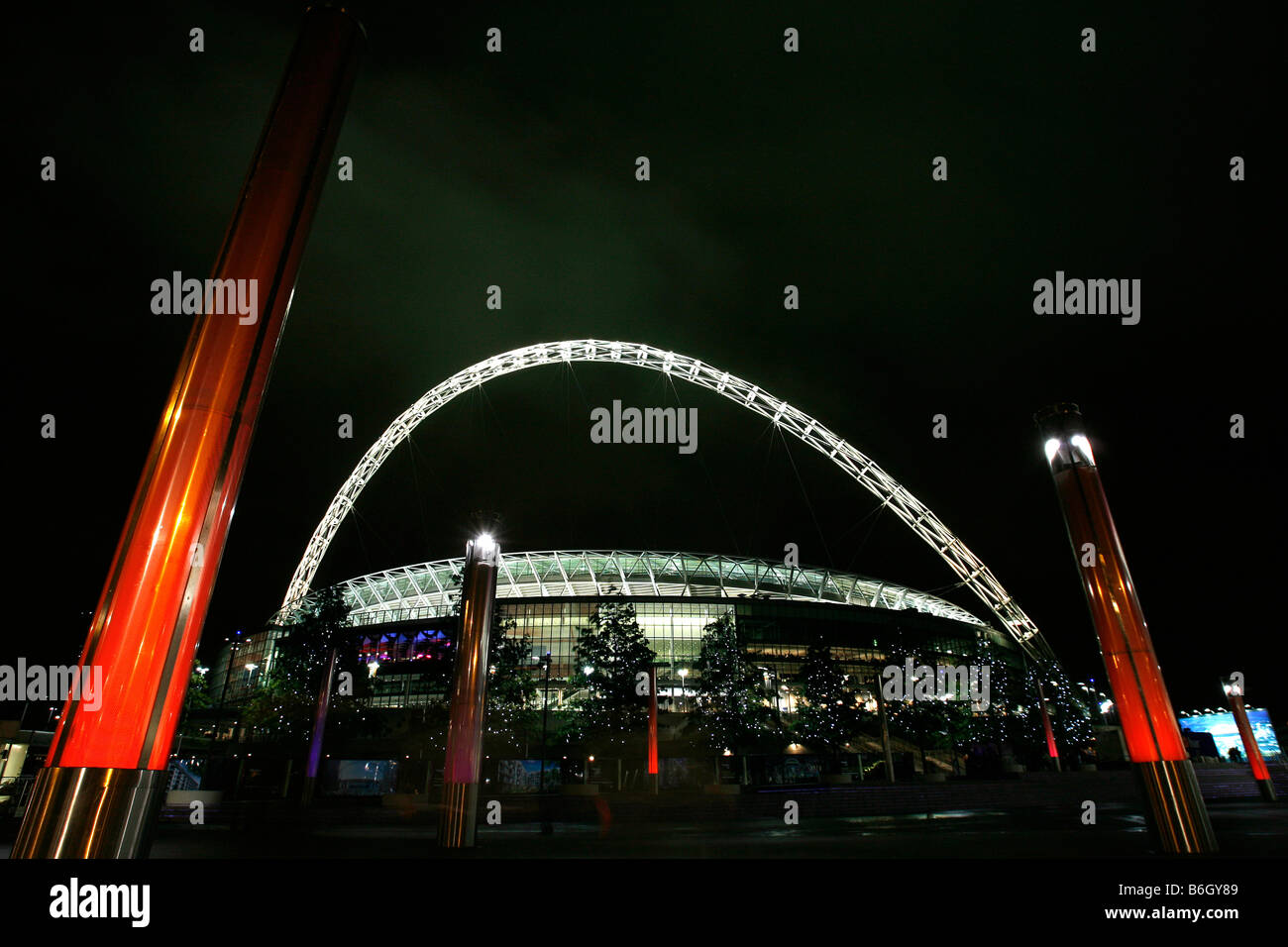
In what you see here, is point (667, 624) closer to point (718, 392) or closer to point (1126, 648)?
point (718, 392)

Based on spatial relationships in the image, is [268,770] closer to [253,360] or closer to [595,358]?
[595,358]

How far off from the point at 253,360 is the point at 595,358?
39727 mm

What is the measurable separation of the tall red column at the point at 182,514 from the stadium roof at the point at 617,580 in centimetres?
6642

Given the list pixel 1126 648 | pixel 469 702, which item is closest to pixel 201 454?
pixel 469 702

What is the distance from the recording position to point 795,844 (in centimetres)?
1598

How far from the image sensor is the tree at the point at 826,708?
44.7m

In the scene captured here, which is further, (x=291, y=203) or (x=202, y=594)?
(x=291, y=203)

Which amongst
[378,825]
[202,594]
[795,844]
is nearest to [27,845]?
[202,594]

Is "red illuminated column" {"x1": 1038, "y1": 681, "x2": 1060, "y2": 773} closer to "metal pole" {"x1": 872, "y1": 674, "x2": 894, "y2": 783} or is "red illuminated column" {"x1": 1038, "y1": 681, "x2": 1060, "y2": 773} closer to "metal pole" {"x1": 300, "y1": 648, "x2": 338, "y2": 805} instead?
"metal pole" {"x1": 872, "y1": 674, "x2": 894, "y2": 783}

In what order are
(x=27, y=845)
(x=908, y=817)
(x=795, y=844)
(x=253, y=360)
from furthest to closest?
(x=908, y=817)
(x=795, y=844)
(x=253, y=360)
(x=27, y=845)

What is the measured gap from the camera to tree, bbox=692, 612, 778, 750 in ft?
145

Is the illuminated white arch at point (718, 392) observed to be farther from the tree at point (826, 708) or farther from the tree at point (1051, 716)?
the tree at point (826, 708)

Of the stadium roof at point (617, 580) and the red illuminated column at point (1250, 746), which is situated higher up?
the stadium roof at point (617, 580)

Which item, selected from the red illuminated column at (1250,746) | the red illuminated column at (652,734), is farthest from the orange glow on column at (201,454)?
the red illuminated column at (1250,746)
